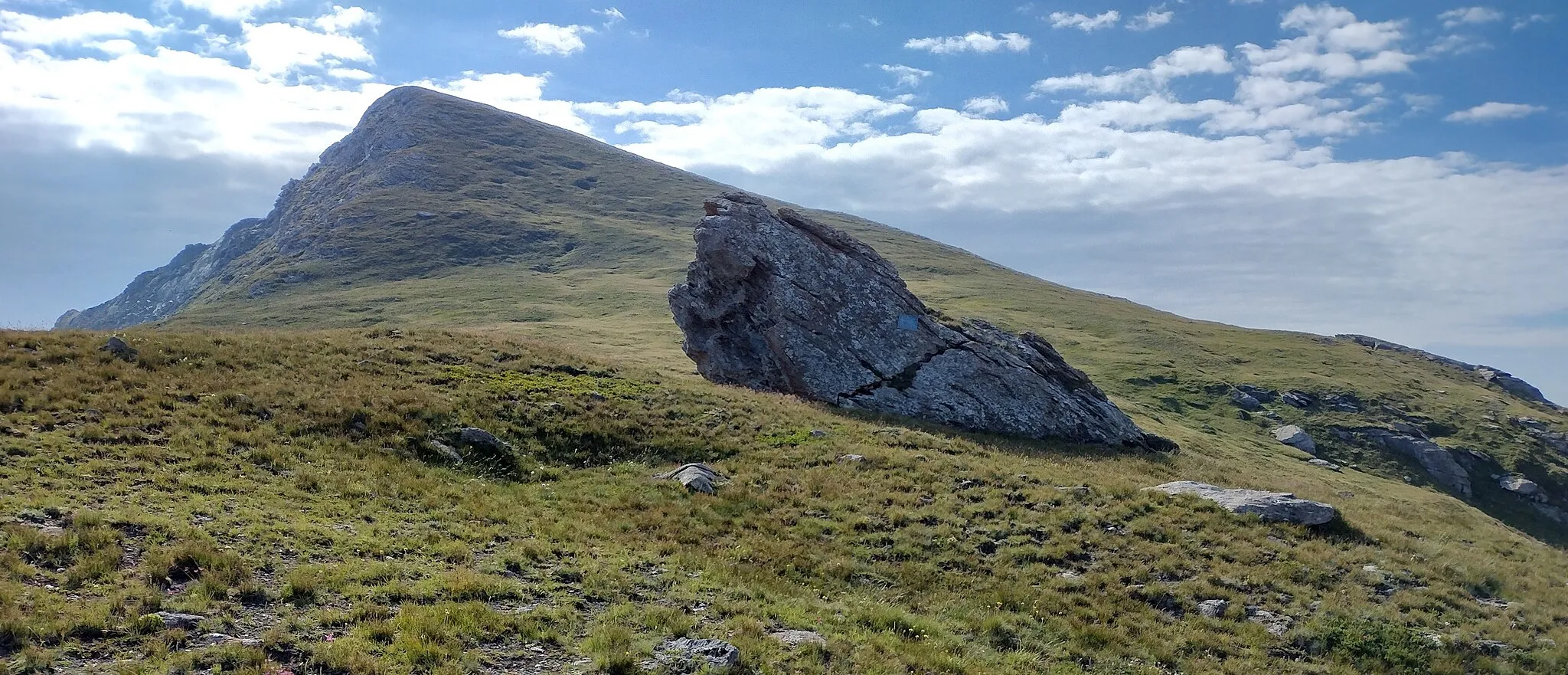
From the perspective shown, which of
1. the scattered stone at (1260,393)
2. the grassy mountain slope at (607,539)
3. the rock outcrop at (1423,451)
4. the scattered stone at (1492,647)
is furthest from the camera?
the scattered stone at (1260,393)

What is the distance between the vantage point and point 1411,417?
69.9m

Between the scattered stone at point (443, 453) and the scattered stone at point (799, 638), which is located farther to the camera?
the scattered stone at point (443, 453)

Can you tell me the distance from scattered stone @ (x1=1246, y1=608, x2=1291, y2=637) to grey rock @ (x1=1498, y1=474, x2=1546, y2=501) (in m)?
62.5

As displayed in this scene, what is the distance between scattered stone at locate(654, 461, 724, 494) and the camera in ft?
75.3

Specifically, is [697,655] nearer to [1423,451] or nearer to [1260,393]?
[1423,451]

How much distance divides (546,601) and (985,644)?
28.2 feet

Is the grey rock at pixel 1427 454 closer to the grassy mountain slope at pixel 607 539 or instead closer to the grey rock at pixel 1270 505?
the grassy mountain slope at pixel 607 539

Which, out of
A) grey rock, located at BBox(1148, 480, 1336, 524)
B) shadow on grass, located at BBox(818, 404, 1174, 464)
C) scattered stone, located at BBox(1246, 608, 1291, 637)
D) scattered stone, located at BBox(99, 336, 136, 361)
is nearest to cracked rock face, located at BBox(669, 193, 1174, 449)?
shadow on grass, located at BBox(818, 404, 1174, 464)

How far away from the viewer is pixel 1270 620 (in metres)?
17.4

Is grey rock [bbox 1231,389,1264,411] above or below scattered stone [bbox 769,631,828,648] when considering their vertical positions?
above

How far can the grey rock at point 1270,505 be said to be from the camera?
75.4 ft

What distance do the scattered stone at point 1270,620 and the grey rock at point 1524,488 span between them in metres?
62.5

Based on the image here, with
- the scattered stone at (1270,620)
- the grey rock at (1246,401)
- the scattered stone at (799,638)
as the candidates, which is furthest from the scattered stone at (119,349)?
the grey rock at (1246,401)

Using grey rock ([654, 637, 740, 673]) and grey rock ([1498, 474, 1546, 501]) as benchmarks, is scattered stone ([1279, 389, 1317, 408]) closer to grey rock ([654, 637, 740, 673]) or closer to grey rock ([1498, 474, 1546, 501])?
grey rock ([1498, 474, 1546, 501])
